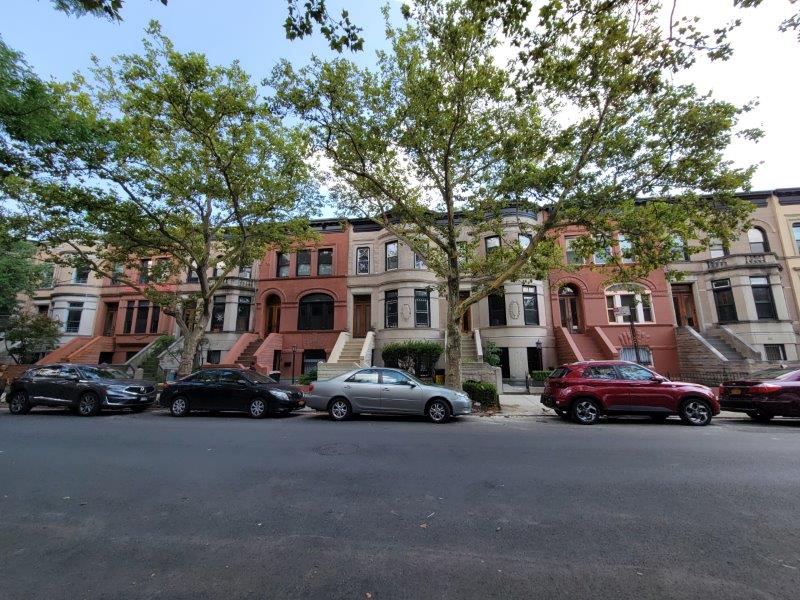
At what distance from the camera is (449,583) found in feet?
9.51

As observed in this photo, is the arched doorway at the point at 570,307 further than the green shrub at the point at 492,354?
Yes

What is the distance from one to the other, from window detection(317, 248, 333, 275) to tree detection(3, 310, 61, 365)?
17.1m

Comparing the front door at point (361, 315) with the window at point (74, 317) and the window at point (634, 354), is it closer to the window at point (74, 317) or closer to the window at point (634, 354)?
the window at point (634, 354)

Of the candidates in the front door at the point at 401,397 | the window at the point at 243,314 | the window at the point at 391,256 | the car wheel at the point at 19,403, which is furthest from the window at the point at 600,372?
the window at the point at 243,314

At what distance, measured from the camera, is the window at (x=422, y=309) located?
22.1 meters

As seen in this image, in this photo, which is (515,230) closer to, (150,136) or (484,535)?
(150,136)

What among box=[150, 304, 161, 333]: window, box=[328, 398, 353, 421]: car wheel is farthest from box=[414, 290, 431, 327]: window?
box=[150, 304, 161, 333]: window

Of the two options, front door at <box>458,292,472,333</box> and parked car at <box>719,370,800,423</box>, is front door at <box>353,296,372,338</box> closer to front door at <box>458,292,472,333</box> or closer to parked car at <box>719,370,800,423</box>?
front door at <box>458,292,472,333</box>

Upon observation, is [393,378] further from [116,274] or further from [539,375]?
[116,274]

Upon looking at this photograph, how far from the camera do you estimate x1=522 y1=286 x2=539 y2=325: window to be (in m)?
21.6

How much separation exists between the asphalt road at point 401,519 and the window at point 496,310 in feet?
46.9

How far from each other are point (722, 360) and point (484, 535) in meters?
20.0

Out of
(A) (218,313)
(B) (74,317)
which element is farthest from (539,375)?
(B) (74,317)

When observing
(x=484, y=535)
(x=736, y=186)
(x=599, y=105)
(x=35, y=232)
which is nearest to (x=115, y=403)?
(x=35, y=232)
